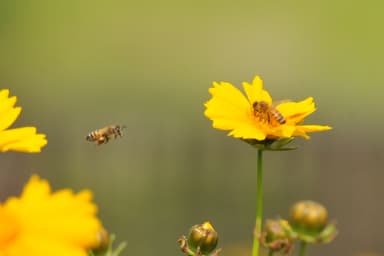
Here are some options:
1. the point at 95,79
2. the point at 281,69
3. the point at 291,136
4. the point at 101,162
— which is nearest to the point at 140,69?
the point at 95,79

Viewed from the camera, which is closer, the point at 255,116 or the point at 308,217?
the point at 308,217

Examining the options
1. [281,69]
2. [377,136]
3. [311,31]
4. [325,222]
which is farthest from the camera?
[311,31]

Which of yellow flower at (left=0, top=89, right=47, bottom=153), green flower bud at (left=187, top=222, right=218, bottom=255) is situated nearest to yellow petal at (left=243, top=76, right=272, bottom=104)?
green flower bud at (left=187, top=222, right=218, bottom=255)

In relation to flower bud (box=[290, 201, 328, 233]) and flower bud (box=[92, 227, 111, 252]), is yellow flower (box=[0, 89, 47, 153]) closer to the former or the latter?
flower bud (box=[92, 227, 111, 252])

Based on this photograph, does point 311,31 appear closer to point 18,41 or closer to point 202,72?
point 202,72

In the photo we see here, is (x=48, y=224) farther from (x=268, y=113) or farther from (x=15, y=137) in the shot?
(x=268, y=113)

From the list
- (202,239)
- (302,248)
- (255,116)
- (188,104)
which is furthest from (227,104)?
(188,104)

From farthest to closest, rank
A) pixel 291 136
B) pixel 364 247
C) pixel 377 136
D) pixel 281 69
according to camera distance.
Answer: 1. pixel 281 69
2. pixel 377 136
3. pixel 364 247
4. pixel 291 136
